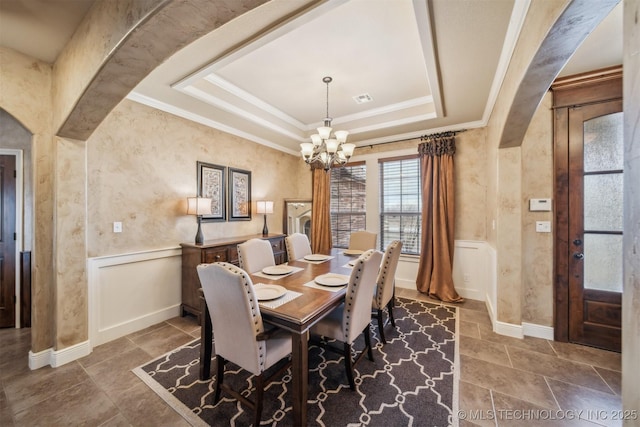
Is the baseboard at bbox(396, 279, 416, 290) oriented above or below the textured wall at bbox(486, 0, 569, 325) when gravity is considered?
below

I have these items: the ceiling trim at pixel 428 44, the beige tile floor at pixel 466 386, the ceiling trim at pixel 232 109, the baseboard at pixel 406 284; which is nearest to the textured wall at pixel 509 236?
the beige tile floor at pixel 466 386

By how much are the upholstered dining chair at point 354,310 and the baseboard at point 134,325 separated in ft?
6.74

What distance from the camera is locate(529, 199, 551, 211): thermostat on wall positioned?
2488 mm

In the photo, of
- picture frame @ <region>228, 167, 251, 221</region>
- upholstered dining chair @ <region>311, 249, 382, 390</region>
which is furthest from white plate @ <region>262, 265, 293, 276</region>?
picture frame @ <region>228, 167, 251, 221</region>

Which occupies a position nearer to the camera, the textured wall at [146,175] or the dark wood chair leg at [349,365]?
the dark wood chair leg at [349,365]

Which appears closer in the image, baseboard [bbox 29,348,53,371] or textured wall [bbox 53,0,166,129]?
textured wall [bbox 53,0,166,129]

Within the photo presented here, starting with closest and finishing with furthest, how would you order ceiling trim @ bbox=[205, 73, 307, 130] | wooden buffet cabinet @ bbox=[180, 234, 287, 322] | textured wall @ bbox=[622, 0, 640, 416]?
textured wall @ bbox=[622, 0, 640, 416], ceiling trim @ bbox=[205, 73, 307, 130], wooden buffet cabinet @ bbox=[180, 234, 287, 322]

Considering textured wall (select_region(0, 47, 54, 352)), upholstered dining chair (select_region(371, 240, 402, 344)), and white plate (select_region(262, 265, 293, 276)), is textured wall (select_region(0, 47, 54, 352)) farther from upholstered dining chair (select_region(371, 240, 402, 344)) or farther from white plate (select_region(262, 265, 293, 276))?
upholstered dining chair (select_region(371, 240, 402, 344))

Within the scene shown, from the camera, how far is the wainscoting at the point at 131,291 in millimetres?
2414

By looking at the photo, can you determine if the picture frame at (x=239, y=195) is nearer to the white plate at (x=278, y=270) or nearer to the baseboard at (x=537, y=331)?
the white plate at (x=278, y=270)

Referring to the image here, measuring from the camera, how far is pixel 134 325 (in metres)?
2.67

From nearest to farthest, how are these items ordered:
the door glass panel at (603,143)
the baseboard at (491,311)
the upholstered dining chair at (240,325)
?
the upholstered dining chair at (240,325), the door glass panel at (603,143), the baseboard at (491,311)

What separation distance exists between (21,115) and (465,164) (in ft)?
16.1

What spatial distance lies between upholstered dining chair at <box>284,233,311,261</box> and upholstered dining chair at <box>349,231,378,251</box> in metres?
0.72
